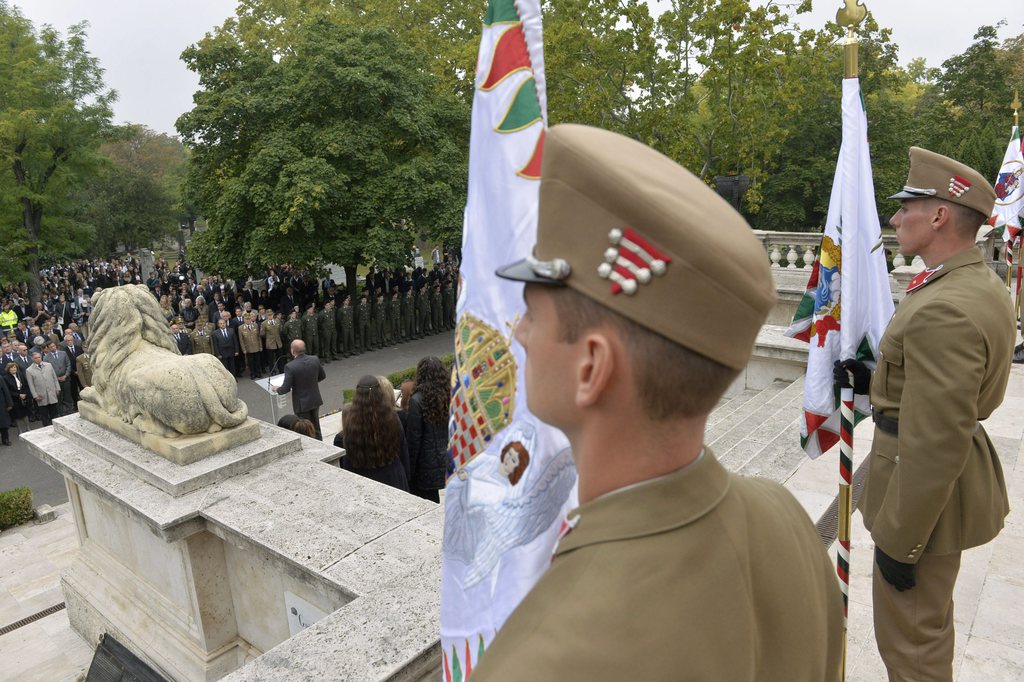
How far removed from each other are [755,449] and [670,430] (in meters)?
5.32

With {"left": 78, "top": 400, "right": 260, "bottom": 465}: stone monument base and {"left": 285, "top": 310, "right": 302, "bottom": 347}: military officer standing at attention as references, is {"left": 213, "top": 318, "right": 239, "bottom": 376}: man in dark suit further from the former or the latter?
{"left": 78, "top": 400, "right": 260, "bottom": 465}: stone monument base

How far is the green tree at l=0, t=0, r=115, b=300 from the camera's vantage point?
858 inches

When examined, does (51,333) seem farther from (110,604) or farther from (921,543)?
(921,543)

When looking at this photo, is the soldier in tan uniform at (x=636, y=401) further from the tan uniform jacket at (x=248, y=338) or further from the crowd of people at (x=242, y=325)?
the tan uniform jacket at (x=248, y=338)

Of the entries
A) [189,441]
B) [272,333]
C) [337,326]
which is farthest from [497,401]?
[337,326]

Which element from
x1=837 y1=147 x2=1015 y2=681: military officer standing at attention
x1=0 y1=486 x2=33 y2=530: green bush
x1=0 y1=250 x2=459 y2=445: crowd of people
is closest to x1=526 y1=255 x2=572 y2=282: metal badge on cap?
x1=837 y1=147 x2=1015 y2=681: military officer standing at attention

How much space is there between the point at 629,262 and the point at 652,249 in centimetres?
4

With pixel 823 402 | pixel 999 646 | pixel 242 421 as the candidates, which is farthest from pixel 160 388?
pixel 999 646

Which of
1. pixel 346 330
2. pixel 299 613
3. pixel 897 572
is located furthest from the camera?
pixel 346 330

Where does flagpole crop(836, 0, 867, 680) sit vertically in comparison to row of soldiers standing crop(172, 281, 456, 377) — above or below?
above

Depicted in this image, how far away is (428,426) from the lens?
6.30m

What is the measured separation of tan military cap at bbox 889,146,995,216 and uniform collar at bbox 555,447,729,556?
2489 millimetres

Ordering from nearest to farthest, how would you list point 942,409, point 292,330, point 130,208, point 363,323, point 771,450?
1. point 942,409
2. point 771,450
3. point 292,330
4. point 363,323
5. point 130,208

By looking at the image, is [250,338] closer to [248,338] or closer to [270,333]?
[248,338]
